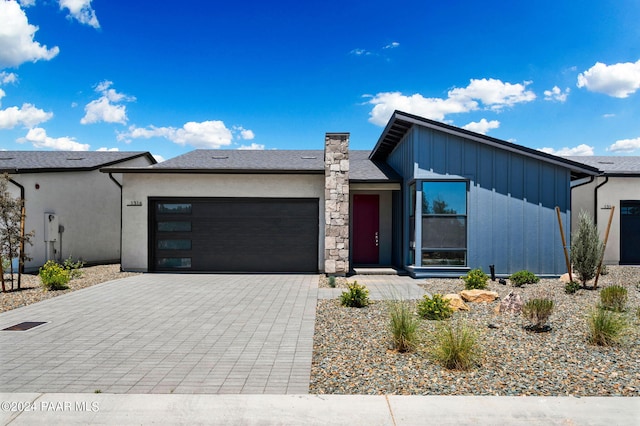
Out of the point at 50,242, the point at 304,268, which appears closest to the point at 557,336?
the point at 304,268

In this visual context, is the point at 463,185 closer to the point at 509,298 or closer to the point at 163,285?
the point at 509,298

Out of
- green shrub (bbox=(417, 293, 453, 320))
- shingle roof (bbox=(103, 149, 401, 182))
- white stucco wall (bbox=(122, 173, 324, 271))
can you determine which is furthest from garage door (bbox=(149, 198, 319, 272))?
green shrub (bbox=(417, 293, 453, 320))

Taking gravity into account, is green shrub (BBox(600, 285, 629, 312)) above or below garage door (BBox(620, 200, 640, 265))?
below

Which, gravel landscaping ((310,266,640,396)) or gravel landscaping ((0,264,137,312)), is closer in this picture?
gravel landscaping ((310,266,640,396))

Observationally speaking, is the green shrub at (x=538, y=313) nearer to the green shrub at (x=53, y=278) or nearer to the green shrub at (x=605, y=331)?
the green shrub at (x=605, y=331)

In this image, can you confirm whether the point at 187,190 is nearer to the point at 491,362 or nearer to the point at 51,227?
the point at 51,227

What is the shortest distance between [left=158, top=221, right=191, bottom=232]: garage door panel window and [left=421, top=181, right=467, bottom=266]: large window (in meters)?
8.04

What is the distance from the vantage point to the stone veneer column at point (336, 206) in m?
12.0

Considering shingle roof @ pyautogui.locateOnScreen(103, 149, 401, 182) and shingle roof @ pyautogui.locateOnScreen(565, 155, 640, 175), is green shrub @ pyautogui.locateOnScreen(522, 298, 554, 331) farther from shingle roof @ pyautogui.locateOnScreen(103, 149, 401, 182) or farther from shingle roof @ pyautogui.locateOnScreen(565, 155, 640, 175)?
shingle roof @ pyautogui.locateOnScreen(565, 155, 640, 175)

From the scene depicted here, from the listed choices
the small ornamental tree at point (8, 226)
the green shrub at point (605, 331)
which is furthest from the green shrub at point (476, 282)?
the small ornamental tree at point (8, 226)

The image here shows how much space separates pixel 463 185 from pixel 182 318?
28.9 feet

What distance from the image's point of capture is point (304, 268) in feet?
42.1

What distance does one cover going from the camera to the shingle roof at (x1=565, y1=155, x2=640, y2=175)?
15273mm

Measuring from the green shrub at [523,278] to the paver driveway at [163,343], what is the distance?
565cm
